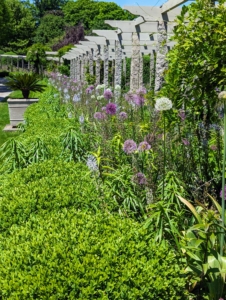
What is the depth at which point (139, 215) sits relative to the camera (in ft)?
10.9

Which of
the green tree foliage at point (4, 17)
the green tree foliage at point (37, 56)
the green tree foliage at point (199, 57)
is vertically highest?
the green tree foliage at point (4, 17)

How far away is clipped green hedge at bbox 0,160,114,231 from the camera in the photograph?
303 cm

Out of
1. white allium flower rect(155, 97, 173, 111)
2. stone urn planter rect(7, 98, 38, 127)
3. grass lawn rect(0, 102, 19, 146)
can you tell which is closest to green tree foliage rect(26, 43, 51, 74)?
grass lawn rect(0, 102, 19, 146)

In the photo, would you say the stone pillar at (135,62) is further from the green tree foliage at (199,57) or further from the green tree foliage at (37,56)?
the green tree foliage at (37,56)

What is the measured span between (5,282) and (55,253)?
A: 0.28m

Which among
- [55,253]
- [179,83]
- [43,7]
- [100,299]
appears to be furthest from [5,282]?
[43,7]

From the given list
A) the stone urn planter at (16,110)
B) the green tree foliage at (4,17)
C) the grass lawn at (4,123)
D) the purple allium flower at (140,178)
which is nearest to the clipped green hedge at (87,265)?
the purple allium flower at (140,178)

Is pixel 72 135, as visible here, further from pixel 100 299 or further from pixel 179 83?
pixel 100 299

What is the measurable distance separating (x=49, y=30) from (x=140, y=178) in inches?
2341

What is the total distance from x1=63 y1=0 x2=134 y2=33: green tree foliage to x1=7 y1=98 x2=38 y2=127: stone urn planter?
5300cm

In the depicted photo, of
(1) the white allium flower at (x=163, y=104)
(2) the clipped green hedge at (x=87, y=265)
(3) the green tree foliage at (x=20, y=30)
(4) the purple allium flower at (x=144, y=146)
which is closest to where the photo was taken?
(2) the clipped green hedge at (x=87, y=265)

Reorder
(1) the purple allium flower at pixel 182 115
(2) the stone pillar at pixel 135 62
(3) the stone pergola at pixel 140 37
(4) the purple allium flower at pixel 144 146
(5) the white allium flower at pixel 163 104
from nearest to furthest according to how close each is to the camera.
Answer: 1. (5) the white allium flower at pixel 163 104
2. (4) the purple allium flower at pixel 144 146
3. (1) the purple allium flower at pixel 182 115
4. (3) the stone pergola at pixel 140 37
5. (2) the stone pillar at pixel 135 62

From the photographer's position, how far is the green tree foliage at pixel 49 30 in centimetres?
5903

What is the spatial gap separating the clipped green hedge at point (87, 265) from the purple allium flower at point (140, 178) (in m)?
0.73
